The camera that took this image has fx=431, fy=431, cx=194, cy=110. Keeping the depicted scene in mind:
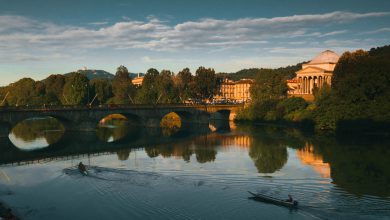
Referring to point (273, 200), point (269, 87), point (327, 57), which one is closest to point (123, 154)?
point (273, 200)

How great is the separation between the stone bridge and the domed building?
38359 millimetres

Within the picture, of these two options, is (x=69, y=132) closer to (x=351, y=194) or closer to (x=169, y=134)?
(x=169, y=134)

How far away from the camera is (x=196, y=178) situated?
4234cm

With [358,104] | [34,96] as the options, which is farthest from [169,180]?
[34,96]

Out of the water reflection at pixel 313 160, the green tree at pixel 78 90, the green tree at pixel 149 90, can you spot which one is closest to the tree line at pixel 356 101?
the water reflection at pixel 313 160

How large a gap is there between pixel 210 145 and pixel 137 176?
1058 inches

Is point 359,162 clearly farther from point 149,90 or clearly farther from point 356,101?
point 149,90

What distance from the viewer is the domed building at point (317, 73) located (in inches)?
5837

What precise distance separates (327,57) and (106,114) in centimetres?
10057

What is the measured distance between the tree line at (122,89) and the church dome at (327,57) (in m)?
39.8

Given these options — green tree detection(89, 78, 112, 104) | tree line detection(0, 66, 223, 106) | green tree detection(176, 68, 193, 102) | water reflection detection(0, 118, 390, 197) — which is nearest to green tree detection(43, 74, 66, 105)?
tree line detection(0, 66, 223, 106)

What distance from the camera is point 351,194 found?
3544cm

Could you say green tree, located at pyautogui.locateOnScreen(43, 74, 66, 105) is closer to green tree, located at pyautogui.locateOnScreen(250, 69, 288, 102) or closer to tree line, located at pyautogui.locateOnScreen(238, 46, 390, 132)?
green tree, located at pyautogui.locateOnScreen(250, 69, 288, 102)

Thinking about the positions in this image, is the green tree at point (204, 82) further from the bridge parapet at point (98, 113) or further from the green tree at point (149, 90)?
the bridge parapet at point (98, 113)
